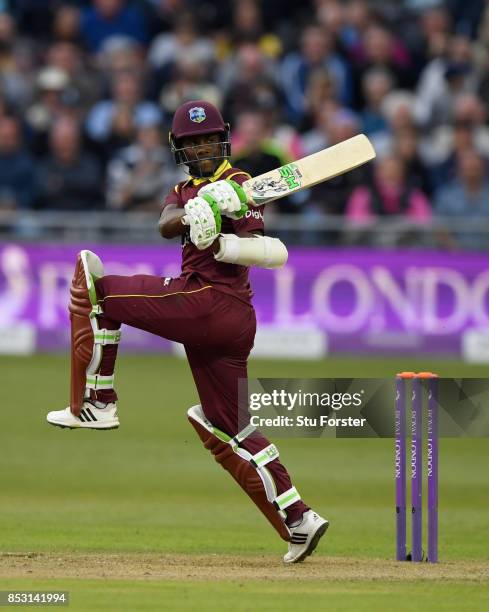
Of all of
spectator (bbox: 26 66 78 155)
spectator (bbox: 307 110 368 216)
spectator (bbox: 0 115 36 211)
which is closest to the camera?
spectator (bbox: 307 110 368 216)

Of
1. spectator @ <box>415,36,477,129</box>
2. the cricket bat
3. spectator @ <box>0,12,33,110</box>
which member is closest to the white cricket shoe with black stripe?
the cricket bat

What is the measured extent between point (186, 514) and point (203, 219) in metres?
3.00

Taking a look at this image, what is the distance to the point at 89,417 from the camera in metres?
7.19

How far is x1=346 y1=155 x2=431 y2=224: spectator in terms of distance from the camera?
15.9 m

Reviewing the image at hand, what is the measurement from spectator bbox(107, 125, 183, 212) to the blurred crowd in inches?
0.6

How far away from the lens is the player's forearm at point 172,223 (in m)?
6.90

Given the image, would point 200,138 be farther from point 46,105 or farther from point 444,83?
point 444,83

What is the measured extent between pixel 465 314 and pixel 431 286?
17.8 inches

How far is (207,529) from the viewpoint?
858 centimetres

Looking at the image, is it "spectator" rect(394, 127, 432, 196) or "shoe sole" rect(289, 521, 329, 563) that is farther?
"spectator" rect(394, 127, 432, 196)

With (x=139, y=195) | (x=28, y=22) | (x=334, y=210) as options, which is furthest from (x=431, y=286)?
(x=28, y=22)

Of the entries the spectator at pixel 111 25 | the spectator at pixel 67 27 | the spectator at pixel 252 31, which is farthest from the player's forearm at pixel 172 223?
the spectator at pixel 111 25

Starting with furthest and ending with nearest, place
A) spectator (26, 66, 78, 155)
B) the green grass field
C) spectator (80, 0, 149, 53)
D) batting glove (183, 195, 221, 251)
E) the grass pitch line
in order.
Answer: spectator (80, 0, 149, 53)
spectator (26, 66, 78, 155)
the grass pitch line
batting glove (183, 195, 221, 251)
the green grass field

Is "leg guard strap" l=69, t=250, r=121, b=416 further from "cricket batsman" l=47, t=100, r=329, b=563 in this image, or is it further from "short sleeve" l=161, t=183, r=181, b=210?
"short sleeve" l=161, t=183, r=181, b=210
